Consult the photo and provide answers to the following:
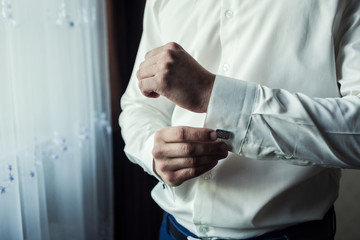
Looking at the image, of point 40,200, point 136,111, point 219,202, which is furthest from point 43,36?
point 219,202

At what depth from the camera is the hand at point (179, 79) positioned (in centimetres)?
63

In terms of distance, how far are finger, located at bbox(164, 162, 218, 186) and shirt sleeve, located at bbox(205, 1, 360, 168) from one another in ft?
0.25

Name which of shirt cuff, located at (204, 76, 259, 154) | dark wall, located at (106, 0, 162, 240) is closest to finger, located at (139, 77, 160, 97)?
shirt cuff, located at (204, 76, 259, 154)

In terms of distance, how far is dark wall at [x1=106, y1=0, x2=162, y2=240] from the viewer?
165cm

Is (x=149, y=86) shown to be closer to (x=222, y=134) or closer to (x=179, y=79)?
(x=179, y=79)

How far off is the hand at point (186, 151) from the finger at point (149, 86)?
89mm

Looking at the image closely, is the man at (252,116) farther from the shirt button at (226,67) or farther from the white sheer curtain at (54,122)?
A: the white sheer curtain at (54,122)

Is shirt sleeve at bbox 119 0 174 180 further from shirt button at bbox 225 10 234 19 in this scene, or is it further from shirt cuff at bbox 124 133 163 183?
shirt button at bbox 225 10 234 19

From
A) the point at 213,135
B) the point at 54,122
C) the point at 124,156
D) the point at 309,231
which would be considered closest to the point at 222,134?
the point at 213,135

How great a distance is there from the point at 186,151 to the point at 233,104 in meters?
0.14

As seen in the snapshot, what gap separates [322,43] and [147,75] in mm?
419

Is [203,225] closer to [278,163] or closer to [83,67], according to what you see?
[278,163]

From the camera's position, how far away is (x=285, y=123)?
63 cm

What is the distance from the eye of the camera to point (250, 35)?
78cm
